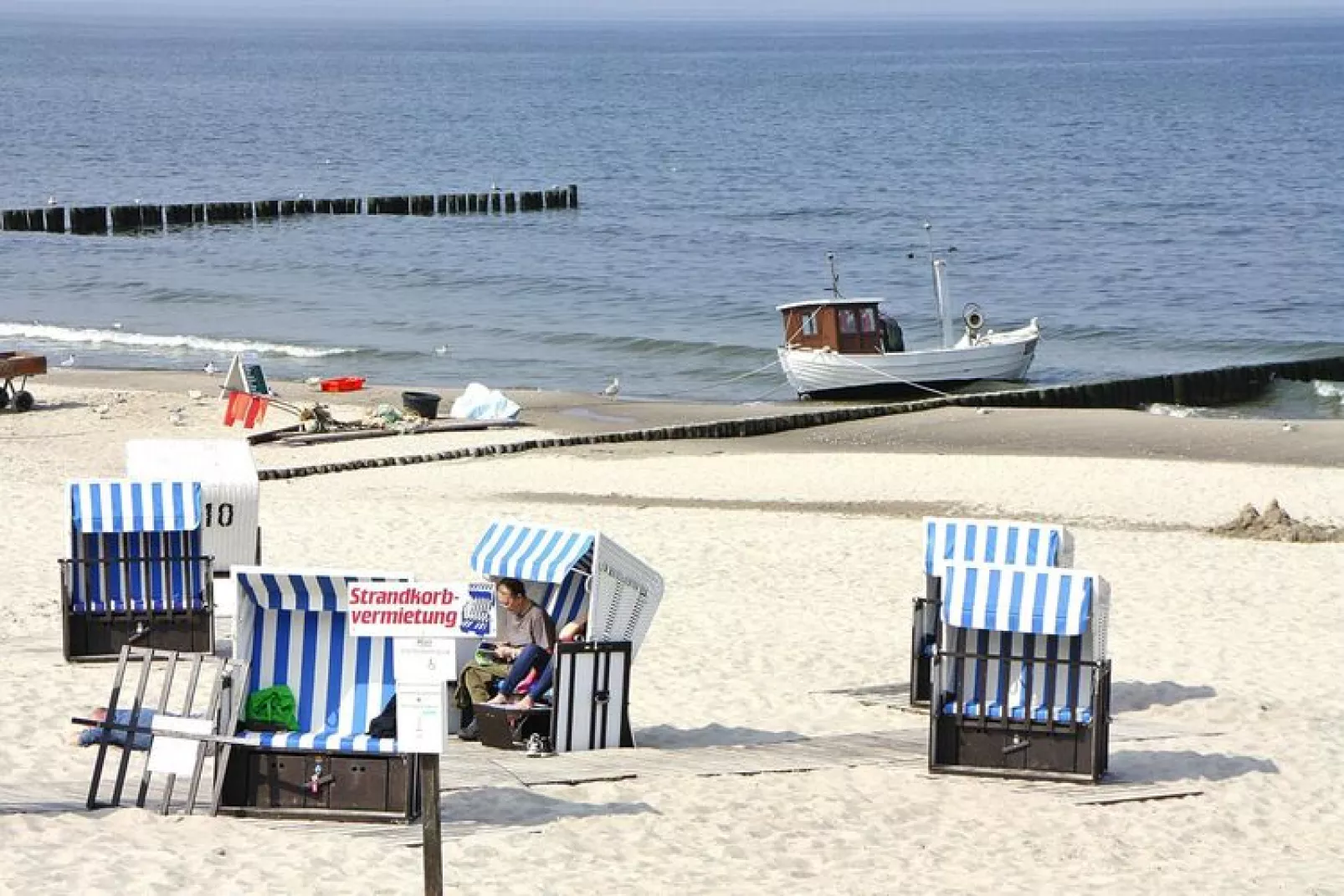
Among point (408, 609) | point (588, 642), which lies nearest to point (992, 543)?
point (588, 642)

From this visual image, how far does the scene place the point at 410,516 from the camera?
2145cm

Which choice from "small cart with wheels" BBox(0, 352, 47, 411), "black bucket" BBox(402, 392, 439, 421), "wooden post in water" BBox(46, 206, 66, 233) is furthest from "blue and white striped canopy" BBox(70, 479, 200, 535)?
"wooden post in water" BBox(46, 206, 66, 233)

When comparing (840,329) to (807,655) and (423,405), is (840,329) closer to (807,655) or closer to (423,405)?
(423,405)

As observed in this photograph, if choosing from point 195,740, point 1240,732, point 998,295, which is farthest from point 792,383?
point 195,740


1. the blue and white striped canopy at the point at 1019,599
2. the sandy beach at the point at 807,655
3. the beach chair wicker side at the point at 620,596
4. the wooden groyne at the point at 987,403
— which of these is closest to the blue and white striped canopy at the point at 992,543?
the sandy beach at the point at 807,655

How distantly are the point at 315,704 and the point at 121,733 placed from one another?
104 cm

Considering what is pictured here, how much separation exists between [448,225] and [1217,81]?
96900 millimetres

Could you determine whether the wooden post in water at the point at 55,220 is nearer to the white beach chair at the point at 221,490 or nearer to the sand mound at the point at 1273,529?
the sand mound at the point at 1273,529

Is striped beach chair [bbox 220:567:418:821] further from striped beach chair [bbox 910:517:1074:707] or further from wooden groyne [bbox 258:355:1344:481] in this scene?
wooden groyne [bbox 258:355:1344:481]

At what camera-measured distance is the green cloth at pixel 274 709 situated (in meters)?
10.9

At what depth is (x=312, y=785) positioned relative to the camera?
10625mm

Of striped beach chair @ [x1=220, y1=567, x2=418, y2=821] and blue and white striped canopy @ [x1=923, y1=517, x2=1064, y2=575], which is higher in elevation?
blue and white striped canopy @ [x1=923, y1=517, x2=1064, y2=575]

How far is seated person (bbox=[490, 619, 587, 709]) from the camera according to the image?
41.1 feet

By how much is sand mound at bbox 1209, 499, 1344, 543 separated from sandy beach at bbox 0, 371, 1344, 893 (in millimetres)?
409
